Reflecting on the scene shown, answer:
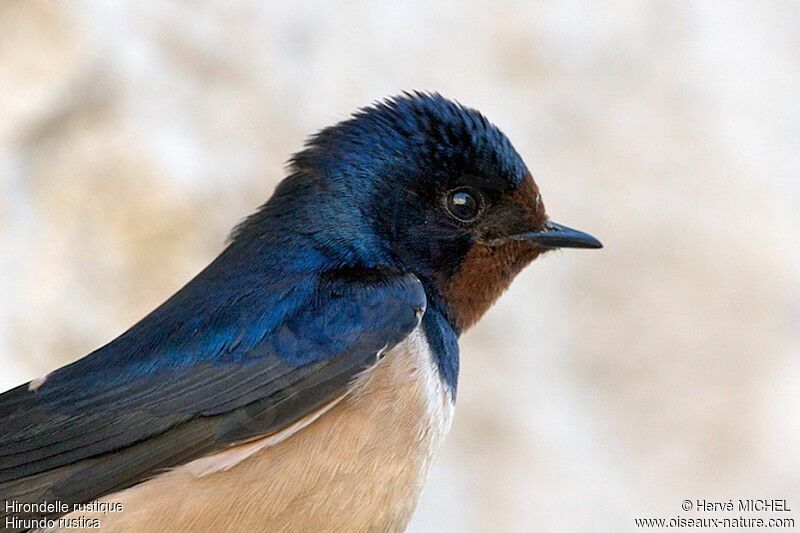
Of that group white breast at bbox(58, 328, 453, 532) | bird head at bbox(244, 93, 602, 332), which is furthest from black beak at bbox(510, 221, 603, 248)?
white breast at bbox(58, 328, 453, 532)

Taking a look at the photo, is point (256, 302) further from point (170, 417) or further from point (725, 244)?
point (725, 244)

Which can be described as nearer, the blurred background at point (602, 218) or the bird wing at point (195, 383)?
the bird wing at point (195, 383)

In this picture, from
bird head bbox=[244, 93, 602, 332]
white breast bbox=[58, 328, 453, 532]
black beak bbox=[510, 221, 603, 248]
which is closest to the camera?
white breast bbox=[58, 328, 453, 532]

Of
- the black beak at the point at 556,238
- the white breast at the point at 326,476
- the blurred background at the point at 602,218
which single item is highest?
the blurred background at the point at 602,218

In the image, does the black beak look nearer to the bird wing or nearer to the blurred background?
the bird wing

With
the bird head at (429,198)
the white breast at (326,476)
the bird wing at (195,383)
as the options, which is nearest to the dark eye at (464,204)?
the bird head at (429,198)

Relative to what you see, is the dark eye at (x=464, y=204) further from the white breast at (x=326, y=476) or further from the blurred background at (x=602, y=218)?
the blurred background at (x=602, y=218)

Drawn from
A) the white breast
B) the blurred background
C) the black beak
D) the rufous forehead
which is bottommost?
the white breast

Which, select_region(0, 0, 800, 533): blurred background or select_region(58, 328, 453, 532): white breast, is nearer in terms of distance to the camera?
select_region(58, 328, 453, 532): white breast
